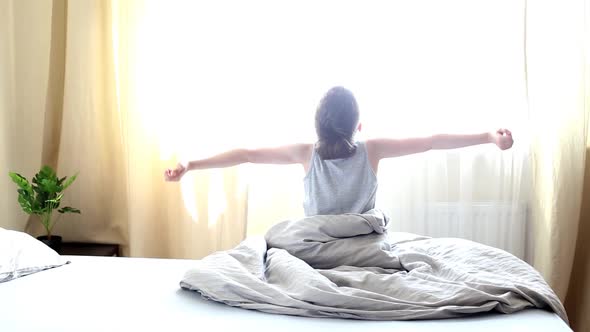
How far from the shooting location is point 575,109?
91.6 inches

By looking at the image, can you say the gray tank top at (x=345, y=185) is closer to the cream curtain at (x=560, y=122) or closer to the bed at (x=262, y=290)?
the bed at (x=262, y=290)

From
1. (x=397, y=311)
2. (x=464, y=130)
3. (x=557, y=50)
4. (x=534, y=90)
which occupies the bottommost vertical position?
(x=397, y=311)

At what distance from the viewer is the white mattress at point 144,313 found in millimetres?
1243

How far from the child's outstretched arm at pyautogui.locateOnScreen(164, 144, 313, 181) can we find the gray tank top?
77 millimetres

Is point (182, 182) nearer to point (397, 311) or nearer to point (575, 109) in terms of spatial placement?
point (397, 311)

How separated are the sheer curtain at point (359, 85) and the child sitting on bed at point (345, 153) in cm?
61

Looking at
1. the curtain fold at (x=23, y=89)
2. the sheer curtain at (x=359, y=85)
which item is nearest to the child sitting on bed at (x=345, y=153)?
the sheer curtain at (x=359, y=85)

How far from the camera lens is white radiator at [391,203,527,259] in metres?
2.43

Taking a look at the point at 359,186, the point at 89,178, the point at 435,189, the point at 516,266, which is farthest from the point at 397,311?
the point at 89,178

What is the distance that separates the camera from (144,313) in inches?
53.1

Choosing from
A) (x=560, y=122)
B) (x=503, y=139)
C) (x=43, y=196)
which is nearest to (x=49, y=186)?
(x=43, y=196)

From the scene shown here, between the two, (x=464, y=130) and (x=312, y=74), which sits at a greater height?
(x=312, y=74)

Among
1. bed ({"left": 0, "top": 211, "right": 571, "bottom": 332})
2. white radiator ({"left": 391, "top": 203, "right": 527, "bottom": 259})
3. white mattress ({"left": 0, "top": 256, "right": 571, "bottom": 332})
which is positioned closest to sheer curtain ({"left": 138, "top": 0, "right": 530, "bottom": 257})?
white radiator ({"left": 391, "top": 203, "right": 527, "bottom": 259})

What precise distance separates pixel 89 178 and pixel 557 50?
2.13m
